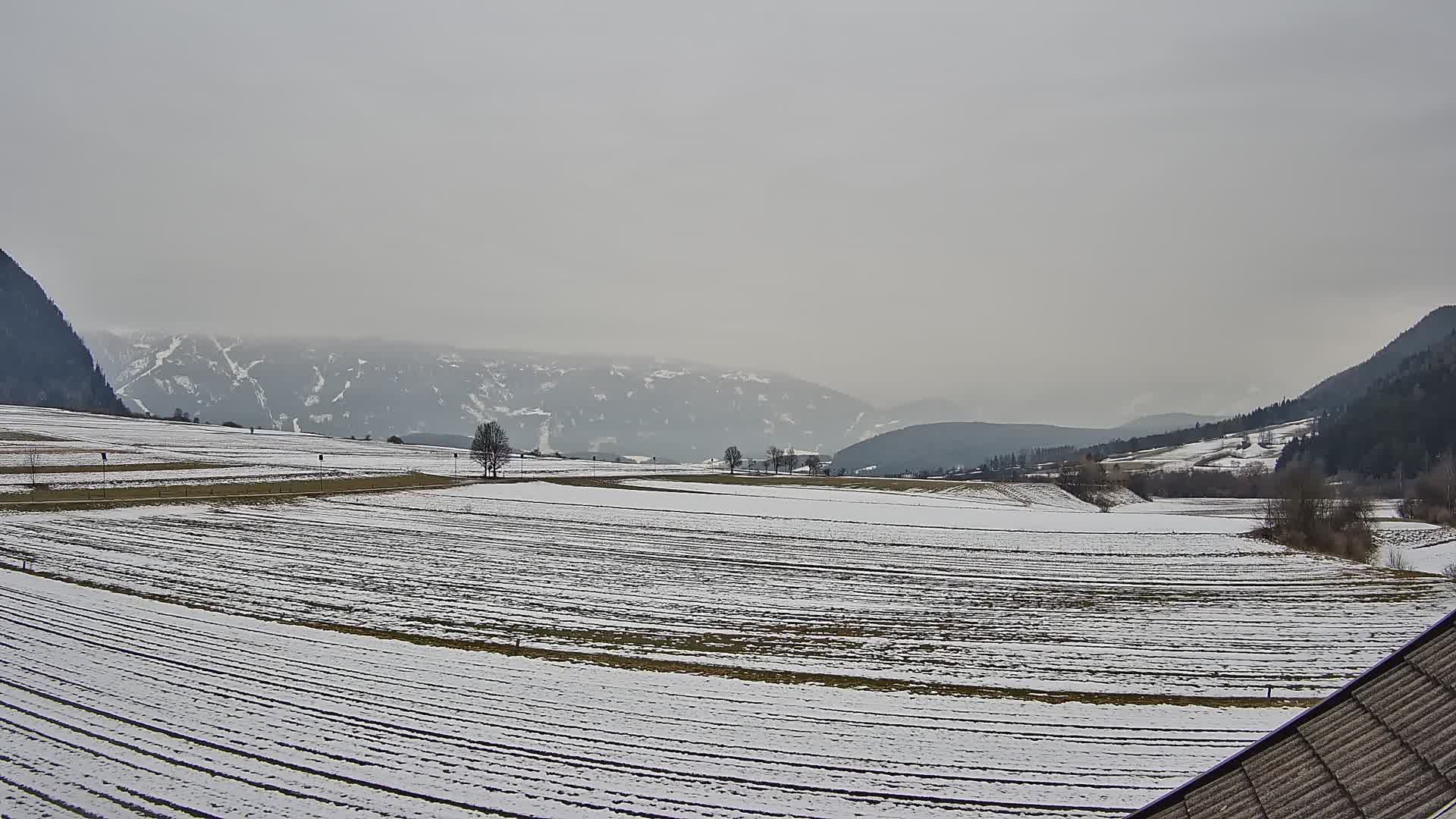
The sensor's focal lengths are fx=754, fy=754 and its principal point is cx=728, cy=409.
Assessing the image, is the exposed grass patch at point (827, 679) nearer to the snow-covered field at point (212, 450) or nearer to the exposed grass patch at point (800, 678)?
the exposed grass patch at point (800, 678)

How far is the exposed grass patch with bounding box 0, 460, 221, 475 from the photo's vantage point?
86.9 meters

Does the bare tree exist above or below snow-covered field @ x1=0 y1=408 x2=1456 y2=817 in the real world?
above

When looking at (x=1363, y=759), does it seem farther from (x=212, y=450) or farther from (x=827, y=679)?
(x=212, y=450)

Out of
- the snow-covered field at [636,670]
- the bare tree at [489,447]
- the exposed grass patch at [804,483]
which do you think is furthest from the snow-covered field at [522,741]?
the bare tree at [489,447]

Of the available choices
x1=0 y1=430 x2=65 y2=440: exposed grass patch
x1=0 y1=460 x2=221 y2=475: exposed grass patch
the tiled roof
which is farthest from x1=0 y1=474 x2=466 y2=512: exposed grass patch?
the tiled roof

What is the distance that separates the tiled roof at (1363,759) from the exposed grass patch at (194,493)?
76592mm

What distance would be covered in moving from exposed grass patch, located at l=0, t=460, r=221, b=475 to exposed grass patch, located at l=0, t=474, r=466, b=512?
17.2 meters

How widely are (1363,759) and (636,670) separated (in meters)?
19.4

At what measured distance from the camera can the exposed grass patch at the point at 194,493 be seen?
61.9m

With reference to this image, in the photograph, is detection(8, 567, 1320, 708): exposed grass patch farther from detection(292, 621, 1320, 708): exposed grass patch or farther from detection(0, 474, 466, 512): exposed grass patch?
detection(0, 474, 466, 512): exposed grass patch

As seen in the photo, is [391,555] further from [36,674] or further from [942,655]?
Answer: [942,655]

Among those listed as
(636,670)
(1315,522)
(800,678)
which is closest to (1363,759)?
(800,678)

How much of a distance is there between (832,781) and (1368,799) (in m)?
11.0

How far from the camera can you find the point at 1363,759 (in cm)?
652
